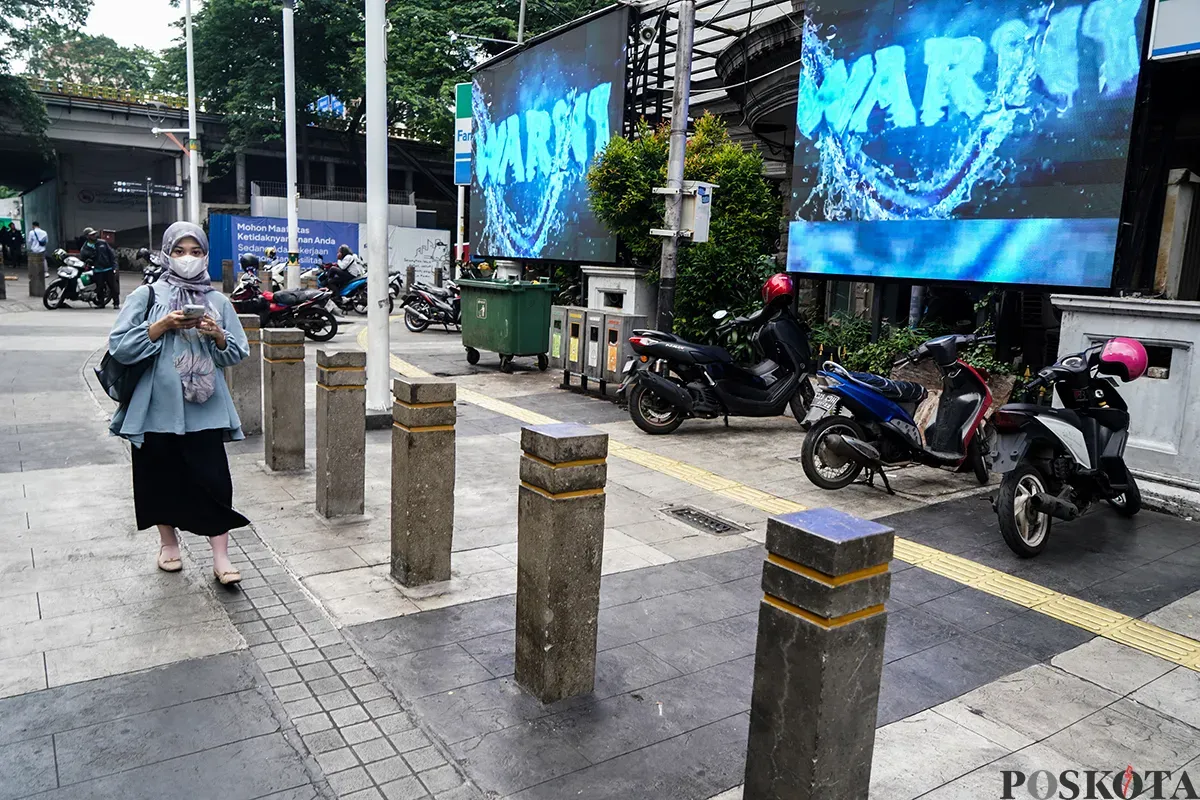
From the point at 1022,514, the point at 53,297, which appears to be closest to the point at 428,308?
the point at 53,297

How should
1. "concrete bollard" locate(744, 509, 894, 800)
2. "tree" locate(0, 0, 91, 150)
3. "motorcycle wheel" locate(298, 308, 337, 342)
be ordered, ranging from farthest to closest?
"tree" locate(0, 0, 91, 150) → "motorcycle wheel" locate(298, 308, 337, 342) → "concrete bollard" locate(744, 509, 894, 800)

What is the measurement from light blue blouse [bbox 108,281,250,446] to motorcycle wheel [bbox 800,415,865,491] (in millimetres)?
4319

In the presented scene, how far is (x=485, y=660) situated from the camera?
3840 millimetres

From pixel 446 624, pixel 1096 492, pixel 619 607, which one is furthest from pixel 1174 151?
pixel 446 624

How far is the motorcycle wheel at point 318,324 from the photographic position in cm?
1555

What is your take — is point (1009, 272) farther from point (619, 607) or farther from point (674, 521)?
point (619, 607)

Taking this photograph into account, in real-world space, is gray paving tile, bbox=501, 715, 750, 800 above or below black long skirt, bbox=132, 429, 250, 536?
below

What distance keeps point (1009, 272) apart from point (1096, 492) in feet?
10.4

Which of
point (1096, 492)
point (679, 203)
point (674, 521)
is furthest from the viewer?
point (679, 203)

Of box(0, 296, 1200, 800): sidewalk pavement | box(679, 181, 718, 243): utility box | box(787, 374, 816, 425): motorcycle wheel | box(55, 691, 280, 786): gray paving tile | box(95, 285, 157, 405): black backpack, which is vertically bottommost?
box(55, 691, 280, 786): gray paving tile

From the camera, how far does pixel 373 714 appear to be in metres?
3.37

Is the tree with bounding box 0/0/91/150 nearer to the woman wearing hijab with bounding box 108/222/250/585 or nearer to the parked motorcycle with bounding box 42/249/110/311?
the parked motorcycle with bounding box 42/249/110/311

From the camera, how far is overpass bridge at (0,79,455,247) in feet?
120

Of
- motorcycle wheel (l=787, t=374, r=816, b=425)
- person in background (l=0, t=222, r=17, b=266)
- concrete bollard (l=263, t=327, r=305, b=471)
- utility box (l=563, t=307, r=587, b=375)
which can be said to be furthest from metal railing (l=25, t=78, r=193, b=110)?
Answer: motorcycle wheel (l=787, t=374, r=816, b=425)
